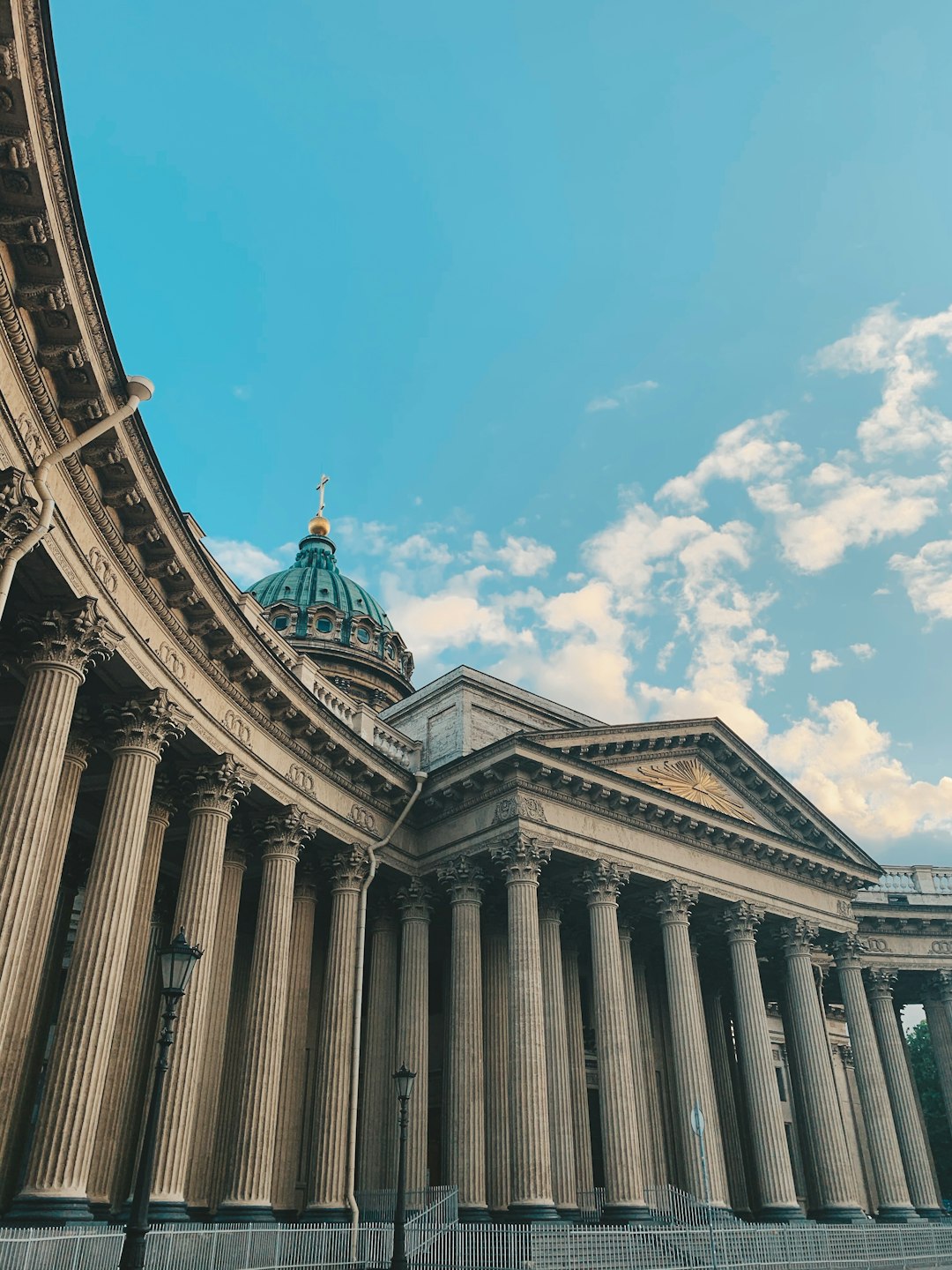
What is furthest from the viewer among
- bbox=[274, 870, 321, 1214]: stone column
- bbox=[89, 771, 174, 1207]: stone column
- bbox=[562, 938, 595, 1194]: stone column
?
bbox=[562, 938, 595, 1194]: stone column

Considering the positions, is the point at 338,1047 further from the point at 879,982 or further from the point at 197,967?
the point at 879,982

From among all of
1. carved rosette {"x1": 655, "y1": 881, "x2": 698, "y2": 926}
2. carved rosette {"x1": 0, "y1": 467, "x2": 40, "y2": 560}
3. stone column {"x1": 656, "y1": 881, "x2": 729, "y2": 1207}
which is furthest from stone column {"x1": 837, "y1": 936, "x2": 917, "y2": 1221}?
carved rosette {"x1": 0, "y1": 467, "x2": 40, "y2": 560}

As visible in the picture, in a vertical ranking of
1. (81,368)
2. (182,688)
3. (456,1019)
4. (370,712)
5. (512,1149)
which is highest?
(370,712)

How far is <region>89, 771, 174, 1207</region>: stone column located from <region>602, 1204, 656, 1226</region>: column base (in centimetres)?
1149

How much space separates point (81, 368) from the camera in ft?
46.0

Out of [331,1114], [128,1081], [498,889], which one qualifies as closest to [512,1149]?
[331,1114]

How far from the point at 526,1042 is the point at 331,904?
6753 mm

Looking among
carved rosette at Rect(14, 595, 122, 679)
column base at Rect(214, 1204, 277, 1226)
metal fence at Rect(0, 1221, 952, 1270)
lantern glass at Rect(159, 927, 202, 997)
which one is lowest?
metal fence at Rect(0, 1221, 952, 1270)

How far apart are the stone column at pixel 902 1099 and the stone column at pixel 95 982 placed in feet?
107

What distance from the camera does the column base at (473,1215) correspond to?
23094mm

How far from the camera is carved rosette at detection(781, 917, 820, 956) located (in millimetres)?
33938

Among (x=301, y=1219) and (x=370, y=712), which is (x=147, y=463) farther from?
(x=301, y=1219)

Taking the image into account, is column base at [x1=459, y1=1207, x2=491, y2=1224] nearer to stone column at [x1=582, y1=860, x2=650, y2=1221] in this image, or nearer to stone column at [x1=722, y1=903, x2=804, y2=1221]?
stone column at [x1=582, y1=860, x2=650, y2=1221]

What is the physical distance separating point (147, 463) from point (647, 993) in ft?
88.5
